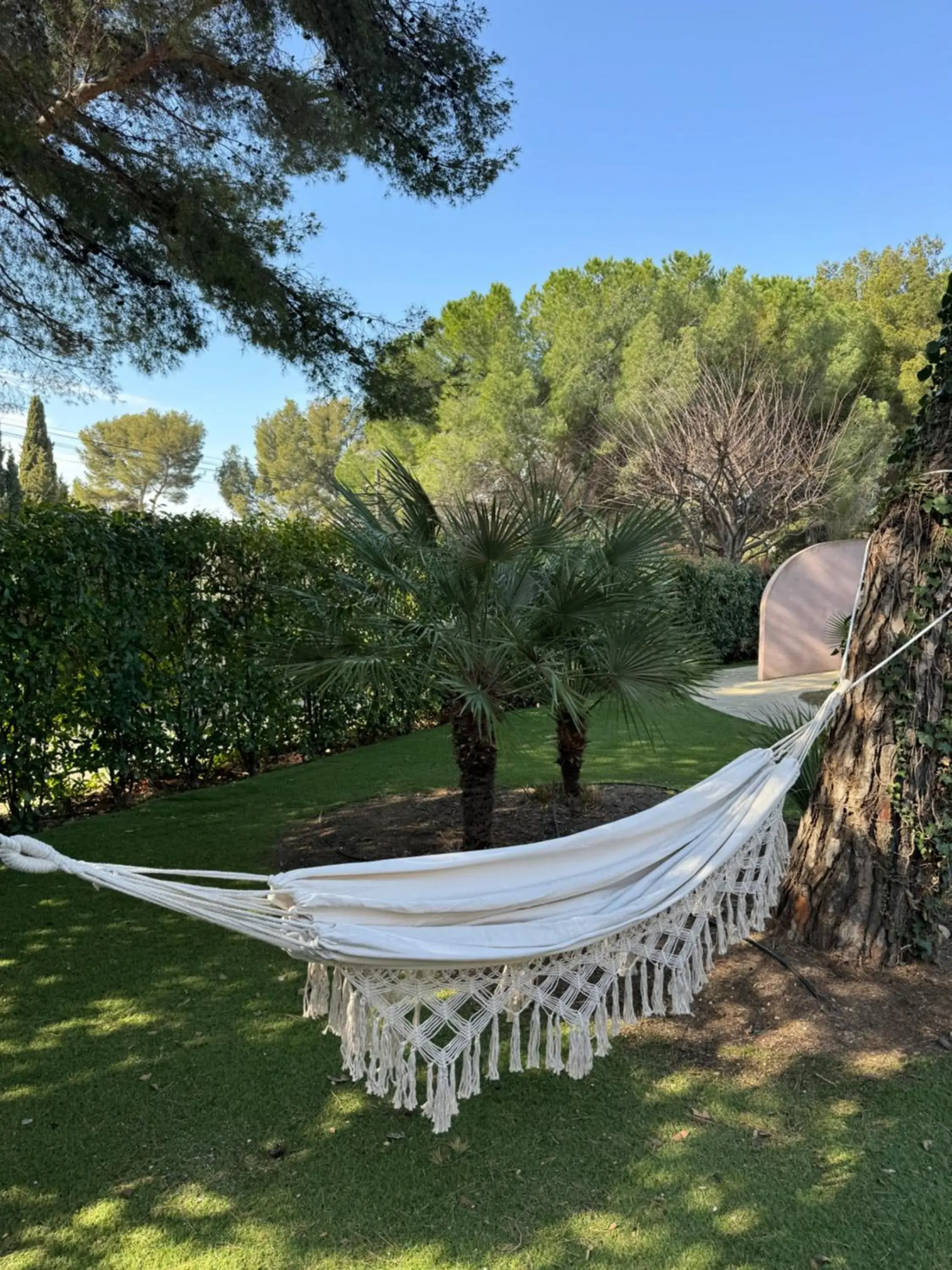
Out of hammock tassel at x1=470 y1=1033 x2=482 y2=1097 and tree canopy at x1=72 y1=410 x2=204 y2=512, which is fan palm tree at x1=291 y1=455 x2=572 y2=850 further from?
tree canopy at x1=72 y1=410 x2=204 y2=512

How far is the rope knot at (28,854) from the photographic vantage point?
1.33 meters

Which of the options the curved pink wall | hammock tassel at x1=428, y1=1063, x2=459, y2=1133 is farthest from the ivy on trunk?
the curved pink wall

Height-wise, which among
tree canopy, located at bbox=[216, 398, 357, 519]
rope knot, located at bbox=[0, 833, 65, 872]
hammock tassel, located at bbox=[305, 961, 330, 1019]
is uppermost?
tree canopy, located at bbox=[216, 398, 357, 519]

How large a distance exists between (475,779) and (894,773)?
5.23 feet

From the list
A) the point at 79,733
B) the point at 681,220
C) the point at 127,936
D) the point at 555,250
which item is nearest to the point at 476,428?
the point at 555,250

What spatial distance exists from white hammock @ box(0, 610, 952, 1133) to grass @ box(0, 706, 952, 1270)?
0.16 m

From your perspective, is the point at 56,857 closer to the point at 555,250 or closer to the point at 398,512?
the point at 398,512

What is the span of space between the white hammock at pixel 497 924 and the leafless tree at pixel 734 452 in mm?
12583

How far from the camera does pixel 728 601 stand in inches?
463

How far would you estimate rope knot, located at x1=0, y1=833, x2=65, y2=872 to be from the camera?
1.33 metres

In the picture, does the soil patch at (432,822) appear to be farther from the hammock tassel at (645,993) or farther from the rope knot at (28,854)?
the rope knot at (28,854)

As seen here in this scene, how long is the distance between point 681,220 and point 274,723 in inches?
587

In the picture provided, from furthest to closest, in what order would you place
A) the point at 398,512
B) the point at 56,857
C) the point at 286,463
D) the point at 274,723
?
1. the point at 286,463
2. the point at 274,723
3. the point at 398,512
4. the point at 56,857

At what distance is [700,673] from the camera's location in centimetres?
340
